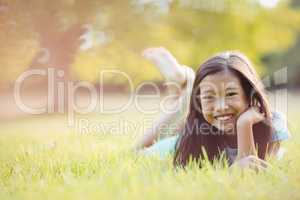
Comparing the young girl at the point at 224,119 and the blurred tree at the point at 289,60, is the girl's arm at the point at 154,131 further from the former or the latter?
the blurred tree at the point at 289,60

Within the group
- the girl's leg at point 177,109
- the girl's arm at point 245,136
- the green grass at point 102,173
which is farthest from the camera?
the girl's leg at point 177,109

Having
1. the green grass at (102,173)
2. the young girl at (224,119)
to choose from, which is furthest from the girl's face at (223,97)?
the green grass at (102,173)

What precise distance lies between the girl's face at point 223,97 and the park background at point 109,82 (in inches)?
4.3

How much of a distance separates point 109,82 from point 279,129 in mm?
334

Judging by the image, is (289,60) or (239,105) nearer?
(239,105)

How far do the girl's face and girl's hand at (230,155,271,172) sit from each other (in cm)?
8

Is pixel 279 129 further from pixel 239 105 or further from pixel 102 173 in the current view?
pixel 102 173

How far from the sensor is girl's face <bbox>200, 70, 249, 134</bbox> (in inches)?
37.1

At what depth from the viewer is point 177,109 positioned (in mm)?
1099

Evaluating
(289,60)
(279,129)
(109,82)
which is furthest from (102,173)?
(289,60)

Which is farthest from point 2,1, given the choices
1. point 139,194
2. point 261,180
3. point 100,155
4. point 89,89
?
point 261,180

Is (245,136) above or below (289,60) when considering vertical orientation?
below

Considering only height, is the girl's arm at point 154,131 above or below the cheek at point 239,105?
below

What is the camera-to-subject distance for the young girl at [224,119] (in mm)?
944
